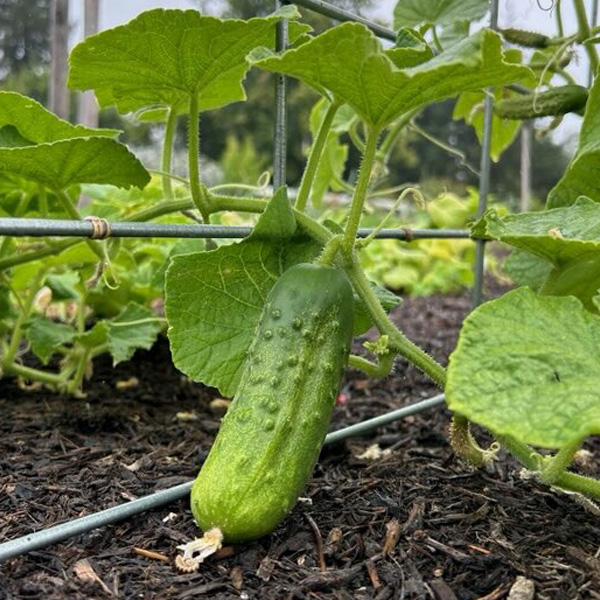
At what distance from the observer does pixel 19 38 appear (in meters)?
17.9

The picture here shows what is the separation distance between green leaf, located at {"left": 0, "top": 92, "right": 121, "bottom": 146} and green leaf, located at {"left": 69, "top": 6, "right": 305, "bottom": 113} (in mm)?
67

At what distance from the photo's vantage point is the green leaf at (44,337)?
158cm

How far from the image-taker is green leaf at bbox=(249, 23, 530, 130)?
0.83 metres

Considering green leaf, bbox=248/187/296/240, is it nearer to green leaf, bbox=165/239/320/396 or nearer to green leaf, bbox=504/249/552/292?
green leaf, bbox=165/239/320/396

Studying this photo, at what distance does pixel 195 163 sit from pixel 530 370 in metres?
0.58

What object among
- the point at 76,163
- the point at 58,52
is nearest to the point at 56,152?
the point at 76,163

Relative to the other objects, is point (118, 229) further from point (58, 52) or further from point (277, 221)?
point (58, 52)

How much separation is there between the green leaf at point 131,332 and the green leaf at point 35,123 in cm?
48

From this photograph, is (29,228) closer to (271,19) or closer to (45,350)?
(271,19)

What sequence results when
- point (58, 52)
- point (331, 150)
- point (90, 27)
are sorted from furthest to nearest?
1. point (58, 52)
2. point (90, 27)
3. point (331, 150)

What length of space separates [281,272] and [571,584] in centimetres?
58

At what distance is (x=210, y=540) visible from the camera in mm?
931

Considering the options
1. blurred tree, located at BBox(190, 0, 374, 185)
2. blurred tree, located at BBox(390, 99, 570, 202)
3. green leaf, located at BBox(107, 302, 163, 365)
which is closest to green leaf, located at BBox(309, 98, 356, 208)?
green leaf, located at BBox(107, 302, 163, 365)

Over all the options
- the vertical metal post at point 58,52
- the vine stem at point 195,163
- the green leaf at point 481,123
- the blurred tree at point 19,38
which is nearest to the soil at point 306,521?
the vine stem at point 195,163
